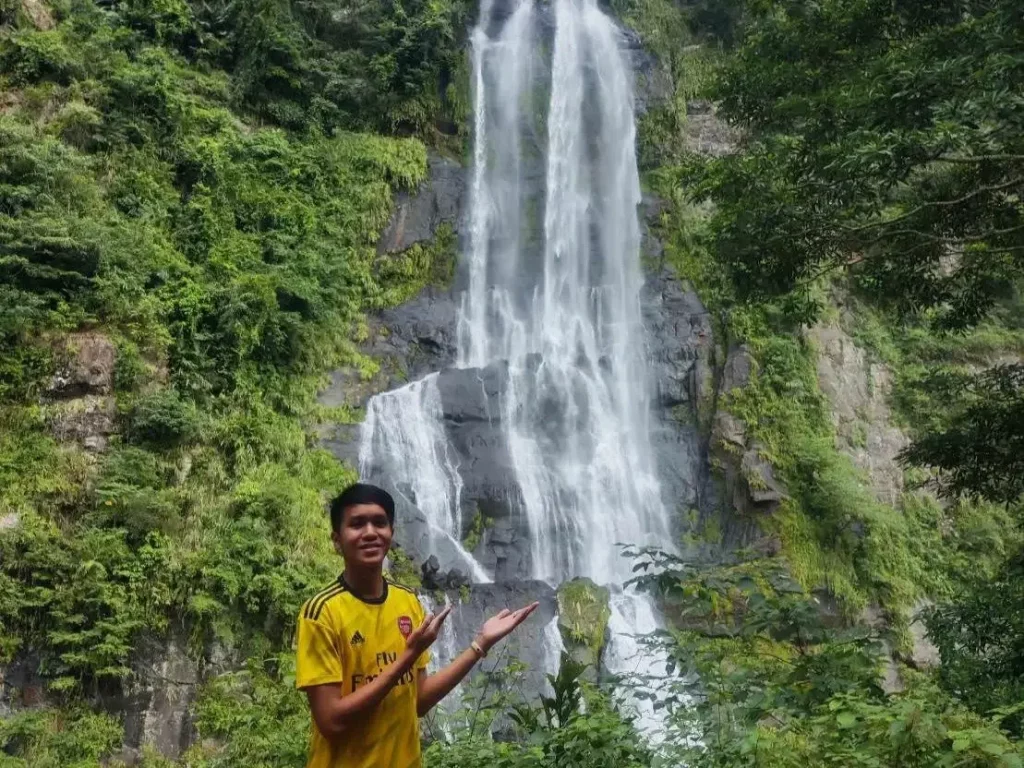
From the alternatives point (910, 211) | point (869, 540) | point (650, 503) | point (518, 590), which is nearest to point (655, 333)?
point (650, 503)

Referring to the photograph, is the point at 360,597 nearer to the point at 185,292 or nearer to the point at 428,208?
the point at 185,292

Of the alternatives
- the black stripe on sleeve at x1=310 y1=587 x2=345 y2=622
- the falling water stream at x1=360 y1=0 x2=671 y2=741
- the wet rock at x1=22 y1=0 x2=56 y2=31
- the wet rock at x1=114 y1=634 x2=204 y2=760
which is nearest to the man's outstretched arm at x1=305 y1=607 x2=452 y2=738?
the black stripe on sleeve at x1=310 y1=587 x2=345 y2=622

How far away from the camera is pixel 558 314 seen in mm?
16375

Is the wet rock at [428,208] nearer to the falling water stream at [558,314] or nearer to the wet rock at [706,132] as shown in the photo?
the falling water stream at [558,314]

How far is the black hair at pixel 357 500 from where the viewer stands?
81.7 inches

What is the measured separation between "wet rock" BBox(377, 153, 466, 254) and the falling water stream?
1.57 feet

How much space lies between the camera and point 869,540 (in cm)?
1348

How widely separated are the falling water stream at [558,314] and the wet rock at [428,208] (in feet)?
1.57

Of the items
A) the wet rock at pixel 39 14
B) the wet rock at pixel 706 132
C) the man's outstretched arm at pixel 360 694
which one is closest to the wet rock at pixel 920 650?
the wet rock at pixel 706 132

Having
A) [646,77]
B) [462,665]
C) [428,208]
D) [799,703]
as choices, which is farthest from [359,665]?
[646,77]

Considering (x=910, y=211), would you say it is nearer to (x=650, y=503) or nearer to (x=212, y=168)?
(x=650, y=503)

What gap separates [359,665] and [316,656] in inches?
4.7

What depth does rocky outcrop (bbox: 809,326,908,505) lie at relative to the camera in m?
15.3

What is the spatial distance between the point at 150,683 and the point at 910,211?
8697 mm
